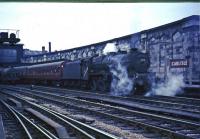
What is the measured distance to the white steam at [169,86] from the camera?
17267 mm

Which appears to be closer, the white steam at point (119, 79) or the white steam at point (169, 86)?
the white steam at point (119, 79)

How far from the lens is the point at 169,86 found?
18469 millimetres

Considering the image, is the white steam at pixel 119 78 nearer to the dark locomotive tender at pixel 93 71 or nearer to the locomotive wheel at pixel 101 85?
the dark locomotive tender at pixel 93 71

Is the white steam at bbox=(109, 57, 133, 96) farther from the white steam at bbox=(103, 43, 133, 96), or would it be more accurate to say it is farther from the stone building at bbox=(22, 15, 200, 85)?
the stone building at bbox=(22, 15, 200, 85)

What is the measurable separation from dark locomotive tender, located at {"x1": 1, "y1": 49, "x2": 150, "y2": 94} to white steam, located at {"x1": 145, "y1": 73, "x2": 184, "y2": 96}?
1.34 meters

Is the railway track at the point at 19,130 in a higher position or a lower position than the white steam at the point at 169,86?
lower

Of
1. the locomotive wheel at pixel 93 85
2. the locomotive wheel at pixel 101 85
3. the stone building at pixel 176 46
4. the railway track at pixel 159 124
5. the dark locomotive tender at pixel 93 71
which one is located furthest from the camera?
the locomotive wheel at pixel 93 85

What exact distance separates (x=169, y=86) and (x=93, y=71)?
4.21 metres

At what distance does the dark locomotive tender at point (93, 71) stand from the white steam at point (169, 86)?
134 cm

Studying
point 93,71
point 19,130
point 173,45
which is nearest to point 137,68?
point 93,71

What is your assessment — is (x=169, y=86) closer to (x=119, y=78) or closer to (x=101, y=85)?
(x=119, y=78)

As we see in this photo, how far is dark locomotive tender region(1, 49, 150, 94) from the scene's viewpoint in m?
16.5

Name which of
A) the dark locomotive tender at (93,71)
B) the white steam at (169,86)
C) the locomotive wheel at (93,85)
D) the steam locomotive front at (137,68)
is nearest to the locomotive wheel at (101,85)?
the dark locomotive tender at (93,71)

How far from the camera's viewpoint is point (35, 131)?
765 centimetres
